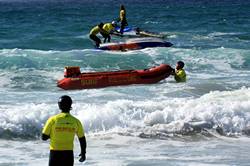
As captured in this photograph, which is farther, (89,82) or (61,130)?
(89,82)

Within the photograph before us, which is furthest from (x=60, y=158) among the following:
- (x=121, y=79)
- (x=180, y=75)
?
(x=180, y=75)

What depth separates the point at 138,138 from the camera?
12727 mm

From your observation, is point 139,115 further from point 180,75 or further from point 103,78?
point 180,75

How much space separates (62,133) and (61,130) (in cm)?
4

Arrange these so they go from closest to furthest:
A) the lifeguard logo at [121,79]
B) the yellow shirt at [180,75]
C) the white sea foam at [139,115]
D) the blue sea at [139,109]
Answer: the blue sea at [139,109], the white sea foam at [139,115], the lifeguard logo at [121,79], the yellow shirt at [180,75]

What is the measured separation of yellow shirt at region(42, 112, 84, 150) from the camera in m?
7.89

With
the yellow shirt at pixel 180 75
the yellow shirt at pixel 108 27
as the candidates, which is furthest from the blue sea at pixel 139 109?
the yellow shirt at pixel 108 27

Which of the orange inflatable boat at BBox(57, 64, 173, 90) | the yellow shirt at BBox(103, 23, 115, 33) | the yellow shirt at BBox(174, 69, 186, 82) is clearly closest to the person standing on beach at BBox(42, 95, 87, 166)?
the orange inflatable boat at BBox(57, 64, 173, 90)

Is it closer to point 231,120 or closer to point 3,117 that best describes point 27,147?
point 3,117

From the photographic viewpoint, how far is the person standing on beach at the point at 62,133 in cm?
789

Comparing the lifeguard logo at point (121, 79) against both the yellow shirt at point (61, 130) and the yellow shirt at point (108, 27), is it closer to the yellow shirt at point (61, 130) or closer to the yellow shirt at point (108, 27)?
the yellow shirt at point (108, 27)

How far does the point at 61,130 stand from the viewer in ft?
25.9

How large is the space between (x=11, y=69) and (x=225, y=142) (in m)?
10.9

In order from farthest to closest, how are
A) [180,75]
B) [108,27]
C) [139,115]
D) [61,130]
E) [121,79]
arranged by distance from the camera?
1. [108,27]
2. [180,75]
3. [121,79]
4. [139,115]
5. [61,130]
